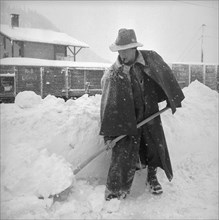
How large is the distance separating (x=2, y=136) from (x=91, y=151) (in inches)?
42.0

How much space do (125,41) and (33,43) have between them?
20046mm

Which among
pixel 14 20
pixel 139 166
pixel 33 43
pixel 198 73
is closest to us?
pixel 139 166

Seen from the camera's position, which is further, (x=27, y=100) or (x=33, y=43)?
(x=33, y=43)

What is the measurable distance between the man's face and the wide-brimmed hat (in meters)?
0.08

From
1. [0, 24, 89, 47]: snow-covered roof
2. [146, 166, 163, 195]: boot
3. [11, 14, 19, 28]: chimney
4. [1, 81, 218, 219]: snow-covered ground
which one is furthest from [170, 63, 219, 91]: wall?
[146, 166, 163, 195]: boot

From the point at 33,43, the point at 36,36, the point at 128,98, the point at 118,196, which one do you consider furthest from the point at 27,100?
the point at 36,36

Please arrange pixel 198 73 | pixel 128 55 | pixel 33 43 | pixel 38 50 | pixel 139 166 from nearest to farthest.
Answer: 1. pixel 128 55
2. pixel 139 166
3. pixel 198 73
4. pixel 33 43
5. pixel 38 50

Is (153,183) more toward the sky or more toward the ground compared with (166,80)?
more toward the ground

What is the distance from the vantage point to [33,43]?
71.4 ft

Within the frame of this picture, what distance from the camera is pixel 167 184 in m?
3.53

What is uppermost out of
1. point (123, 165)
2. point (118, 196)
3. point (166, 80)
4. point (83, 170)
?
point (166, 80)

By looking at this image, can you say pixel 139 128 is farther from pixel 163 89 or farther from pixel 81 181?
pixel 81 181

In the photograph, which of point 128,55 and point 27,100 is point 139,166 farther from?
point 27,100

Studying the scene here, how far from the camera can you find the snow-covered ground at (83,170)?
8.98 ft
